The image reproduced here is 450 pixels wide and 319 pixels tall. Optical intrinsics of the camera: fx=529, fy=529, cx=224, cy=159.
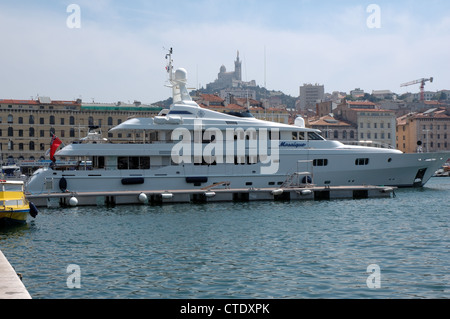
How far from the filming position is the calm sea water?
12.8 metres

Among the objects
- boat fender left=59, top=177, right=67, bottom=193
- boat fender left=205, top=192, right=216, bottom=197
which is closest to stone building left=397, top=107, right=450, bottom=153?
boat fender left=205, top=192, right=216, bottom=197

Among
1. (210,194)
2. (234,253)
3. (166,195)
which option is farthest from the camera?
(210,194)

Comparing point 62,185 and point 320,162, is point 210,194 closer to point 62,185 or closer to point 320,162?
point 320,162

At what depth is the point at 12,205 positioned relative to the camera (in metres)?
23.2

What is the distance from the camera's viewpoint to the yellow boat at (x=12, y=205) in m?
22.6

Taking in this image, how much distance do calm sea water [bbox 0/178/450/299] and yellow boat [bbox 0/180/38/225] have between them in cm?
66

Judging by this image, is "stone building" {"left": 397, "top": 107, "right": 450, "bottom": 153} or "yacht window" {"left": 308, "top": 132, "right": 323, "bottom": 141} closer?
"yacht window" {"left": 308, "top": 132, "right": 323, "bottom": 141}

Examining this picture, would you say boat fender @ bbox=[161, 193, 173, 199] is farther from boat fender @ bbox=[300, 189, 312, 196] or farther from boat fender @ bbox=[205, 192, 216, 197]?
boat fender @ bbox=[300, 189, 312, 196]

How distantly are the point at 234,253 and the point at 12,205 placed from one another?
11.5 m

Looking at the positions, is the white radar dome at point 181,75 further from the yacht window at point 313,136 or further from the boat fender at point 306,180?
the boat fender at point 306,180

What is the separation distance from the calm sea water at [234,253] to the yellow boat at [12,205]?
2.15 feet

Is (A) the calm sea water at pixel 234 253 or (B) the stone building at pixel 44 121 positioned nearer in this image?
(A) the calm sea water at pixel 234 253

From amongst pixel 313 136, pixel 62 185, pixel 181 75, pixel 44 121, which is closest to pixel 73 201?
pixel 62 185

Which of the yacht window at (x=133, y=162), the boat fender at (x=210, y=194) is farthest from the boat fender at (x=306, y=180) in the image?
the yacht window at (x=133, y=162)
